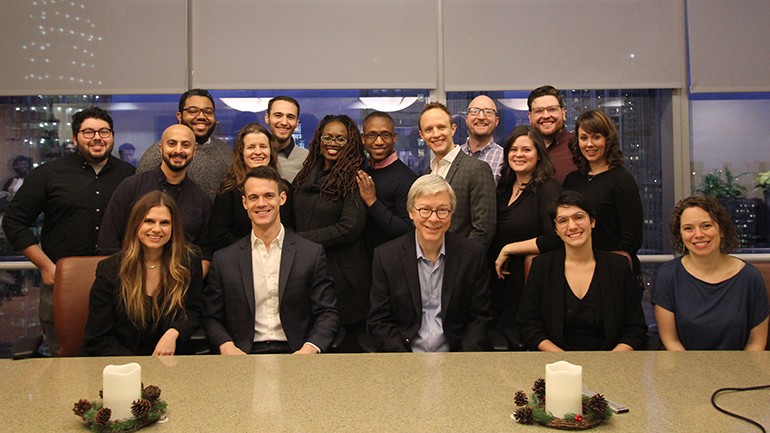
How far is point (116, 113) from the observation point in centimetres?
491

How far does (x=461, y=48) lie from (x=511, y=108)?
0.54 m

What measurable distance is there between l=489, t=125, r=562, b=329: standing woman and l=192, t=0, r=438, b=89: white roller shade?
5.13 ft

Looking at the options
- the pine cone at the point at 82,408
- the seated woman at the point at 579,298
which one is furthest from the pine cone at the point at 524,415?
the seated woman at the point at 579,298

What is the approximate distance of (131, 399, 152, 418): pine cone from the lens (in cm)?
158

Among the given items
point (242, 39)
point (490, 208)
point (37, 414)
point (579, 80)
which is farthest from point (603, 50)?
point (37, 414)

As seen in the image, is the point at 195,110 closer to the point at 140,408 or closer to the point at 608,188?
the point at 608,188

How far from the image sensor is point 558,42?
4.85 metres

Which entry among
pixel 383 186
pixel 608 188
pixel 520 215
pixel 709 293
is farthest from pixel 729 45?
pixel 383 186

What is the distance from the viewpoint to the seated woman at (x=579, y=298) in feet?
9.38

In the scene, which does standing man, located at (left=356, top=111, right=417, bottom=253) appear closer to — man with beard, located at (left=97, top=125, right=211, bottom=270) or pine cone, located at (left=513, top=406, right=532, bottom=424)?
man with beard, located at (left=97, top=125, right=211, bottom=270)

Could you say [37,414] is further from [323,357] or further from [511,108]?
[511,108]

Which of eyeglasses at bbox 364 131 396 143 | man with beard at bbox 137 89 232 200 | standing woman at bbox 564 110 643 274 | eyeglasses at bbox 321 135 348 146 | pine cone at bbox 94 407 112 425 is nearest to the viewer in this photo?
pine cone at bbox 94 407 112 425

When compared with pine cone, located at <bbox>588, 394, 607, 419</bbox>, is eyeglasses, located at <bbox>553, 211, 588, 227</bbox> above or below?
above

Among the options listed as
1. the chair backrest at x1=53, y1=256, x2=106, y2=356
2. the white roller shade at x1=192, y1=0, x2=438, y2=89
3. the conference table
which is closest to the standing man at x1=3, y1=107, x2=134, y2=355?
the chair backrest at x1=53, y1=256, x2=106, y2=356
